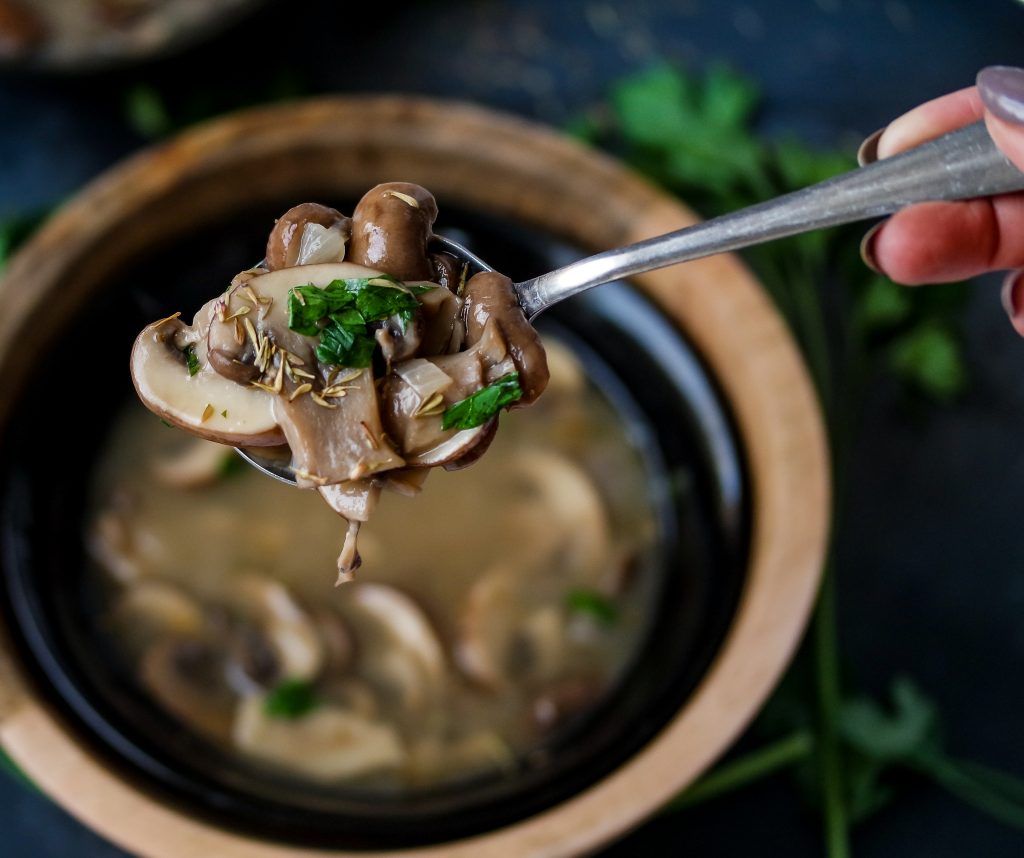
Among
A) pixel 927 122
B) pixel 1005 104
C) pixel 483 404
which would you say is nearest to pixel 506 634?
pixel 483 404

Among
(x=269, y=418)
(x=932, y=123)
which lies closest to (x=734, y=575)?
(x=932, y=123)

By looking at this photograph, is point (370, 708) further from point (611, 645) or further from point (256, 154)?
point (256, 154)

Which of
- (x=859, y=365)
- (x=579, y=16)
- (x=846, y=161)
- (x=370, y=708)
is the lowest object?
(x=370, y=708)

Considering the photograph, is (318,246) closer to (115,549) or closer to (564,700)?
(115,549)

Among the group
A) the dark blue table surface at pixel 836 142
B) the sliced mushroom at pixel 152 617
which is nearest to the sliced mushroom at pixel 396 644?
the sliced mushroom at pixel 152 617

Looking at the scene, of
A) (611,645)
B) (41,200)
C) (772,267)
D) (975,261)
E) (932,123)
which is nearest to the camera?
(932,123)

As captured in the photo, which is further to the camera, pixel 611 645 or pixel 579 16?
pixel 579 16
